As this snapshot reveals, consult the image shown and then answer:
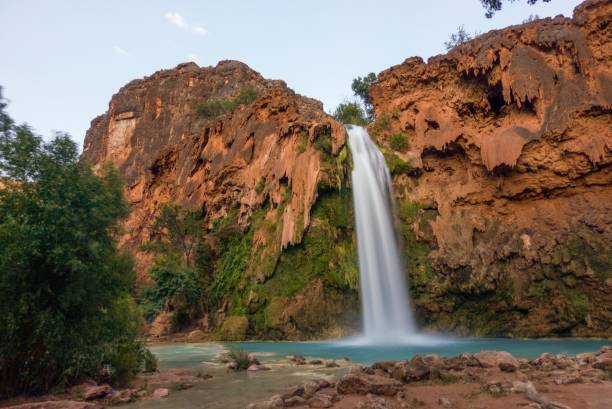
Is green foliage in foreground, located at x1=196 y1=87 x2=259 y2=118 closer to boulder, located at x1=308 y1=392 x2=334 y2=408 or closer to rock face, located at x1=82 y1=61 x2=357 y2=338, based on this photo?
rock face, located at x1=82 y1=61 x2=357 y2=338

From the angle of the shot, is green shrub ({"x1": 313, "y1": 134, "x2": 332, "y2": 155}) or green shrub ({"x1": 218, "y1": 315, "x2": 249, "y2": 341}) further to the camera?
green shrub ({"x1": 313, "y1": 134, "x2": 332, "y2": 155})

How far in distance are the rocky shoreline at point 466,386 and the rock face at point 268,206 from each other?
10.0m

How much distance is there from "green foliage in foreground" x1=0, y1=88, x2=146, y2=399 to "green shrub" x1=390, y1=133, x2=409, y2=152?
21.7 metres

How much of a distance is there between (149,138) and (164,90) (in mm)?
7495

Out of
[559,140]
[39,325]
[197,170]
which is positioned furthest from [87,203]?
[197,170]

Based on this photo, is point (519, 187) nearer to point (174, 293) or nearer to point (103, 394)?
point (174, 293)

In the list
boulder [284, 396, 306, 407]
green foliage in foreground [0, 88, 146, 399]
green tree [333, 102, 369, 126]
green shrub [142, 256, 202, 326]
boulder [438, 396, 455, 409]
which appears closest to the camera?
boulder [438, 396, 455, 409]

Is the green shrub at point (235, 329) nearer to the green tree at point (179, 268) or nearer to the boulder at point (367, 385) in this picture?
the green tree at point (179, 268)

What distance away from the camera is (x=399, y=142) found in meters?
27.8

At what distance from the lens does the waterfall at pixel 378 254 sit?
2214 cm

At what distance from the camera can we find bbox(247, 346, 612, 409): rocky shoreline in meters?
6.10

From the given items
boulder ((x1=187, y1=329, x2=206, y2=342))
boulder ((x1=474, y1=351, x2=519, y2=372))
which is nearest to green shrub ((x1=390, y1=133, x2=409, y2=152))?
boulder ((x1=187, y1=329, x2=206, y2=342))


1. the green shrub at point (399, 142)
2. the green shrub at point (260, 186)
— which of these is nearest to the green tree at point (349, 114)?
the green shrub at point (399, 142)

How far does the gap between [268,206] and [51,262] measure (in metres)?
18.6
